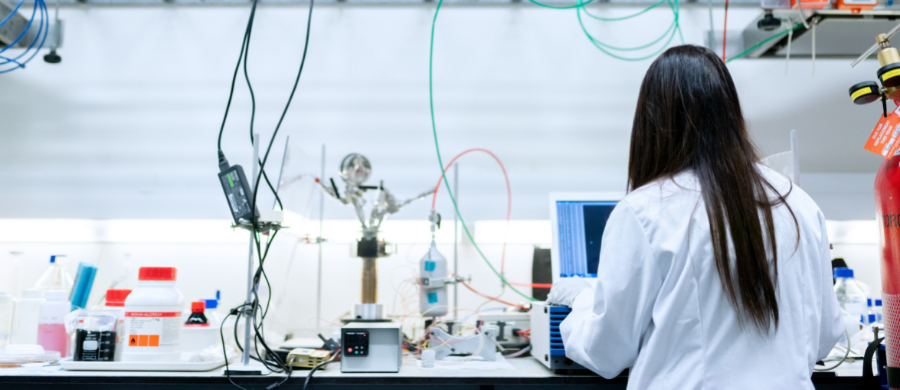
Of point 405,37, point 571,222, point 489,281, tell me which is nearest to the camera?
point 571,222

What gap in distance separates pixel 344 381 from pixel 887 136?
1199 millimetres

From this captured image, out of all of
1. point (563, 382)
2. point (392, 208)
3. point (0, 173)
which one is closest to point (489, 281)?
point (392, 208)

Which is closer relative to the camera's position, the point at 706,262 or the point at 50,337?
the point at 706,262

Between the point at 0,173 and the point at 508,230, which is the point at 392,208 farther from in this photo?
the point at 0,173

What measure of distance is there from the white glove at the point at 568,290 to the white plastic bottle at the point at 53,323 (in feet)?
4.22

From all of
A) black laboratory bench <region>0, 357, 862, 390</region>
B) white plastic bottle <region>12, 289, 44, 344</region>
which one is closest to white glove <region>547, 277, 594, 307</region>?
black laboratory bench <region>0, 357, 862, 390</region>

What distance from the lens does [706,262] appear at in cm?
83

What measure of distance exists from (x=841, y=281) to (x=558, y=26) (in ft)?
4.73

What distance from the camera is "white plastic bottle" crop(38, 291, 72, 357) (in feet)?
4.71

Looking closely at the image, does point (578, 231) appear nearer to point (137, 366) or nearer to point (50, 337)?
point (137, 366)

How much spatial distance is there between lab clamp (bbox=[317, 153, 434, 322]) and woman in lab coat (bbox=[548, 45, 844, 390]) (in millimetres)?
765

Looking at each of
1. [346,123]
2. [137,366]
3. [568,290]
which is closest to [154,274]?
[137,366]

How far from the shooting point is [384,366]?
4.06 ft

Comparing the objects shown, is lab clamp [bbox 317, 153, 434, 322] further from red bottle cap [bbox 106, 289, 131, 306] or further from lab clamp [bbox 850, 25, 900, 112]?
lab clamp [bbox 850, 25, 900, 112]
